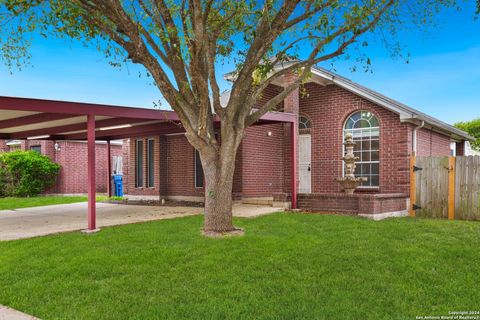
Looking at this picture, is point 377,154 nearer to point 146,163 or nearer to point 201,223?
point 201,223

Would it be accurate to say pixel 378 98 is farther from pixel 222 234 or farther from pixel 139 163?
pixel 139 163

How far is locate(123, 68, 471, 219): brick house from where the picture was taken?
40.5ft

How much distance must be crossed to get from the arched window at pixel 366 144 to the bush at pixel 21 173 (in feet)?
51.3

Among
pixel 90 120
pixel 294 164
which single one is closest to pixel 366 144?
pixel 294 164

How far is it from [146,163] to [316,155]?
724cm

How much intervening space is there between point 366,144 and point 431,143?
2877mm

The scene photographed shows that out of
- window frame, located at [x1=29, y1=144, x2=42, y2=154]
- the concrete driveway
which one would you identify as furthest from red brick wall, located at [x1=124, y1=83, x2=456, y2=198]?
window frame, located at [x1=29, y1=144, x2=42, y2=154]

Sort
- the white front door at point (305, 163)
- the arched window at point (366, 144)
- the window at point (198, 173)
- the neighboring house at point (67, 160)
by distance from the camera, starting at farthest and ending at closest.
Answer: the neighboring house at point (67, 160) → the window at point (198, 173) → the white front door at point (305, 163) → the arched window at point (366, 144)

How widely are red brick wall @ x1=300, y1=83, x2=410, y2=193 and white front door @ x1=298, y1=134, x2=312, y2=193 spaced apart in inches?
7.0

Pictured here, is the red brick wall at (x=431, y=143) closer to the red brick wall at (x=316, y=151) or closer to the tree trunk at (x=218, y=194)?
the red brick wall at (x=316, y=151)

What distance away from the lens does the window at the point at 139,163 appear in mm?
18016

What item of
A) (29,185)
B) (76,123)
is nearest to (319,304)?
(76,123)

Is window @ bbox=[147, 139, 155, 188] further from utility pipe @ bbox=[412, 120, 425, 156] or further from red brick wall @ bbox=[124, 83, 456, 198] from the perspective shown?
utility pipe @ bbox=[412, 120, 425, 156]

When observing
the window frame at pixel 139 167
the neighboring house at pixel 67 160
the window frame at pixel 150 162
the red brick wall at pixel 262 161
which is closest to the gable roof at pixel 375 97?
the red brick wall at pixel 262 161
